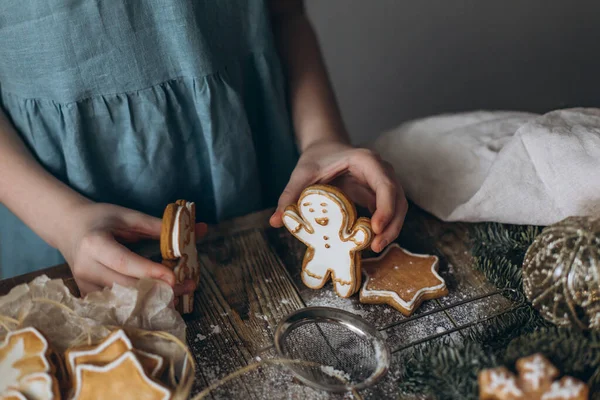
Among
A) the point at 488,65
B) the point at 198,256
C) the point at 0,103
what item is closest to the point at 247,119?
the point at 198,256

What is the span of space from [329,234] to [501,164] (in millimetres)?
291

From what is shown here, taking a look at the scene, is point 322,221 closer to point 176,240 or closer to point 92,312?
point 176,240

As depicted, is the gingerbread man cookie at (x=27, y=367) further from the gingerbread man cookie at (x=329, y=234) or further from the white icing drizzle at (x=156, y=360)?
the gingerbread man cookie at (x=329, y=234)

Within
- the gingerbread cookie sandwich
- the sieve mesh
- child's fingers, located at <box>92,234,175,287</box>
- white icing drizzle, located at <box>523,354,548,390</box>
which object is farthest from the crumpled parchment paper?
white icing drizzle, located at <box>523,354,548,390</box>

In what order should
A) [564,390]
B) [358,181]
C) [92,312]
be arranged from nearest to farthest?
[564,390], [92,312], [358,181]

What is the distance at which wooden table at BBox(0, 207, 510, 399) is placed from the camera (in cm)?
68

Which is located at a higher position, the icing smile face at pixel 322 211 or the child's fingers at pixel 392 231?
the icing smile face at pixel 322 211

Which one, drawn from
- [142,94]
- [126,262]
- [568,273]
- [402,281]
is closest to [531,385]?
[568,273]

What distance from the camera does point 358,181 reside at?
899mm

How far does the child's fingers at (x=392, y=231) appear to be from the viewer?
0.79 metres

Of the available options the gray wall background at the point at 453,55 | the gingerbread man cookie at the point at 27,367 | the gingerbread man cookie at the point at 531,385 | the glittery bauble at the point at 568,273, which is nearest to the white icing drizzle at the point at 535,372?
the gingerbread man cookie at the point at 531,385

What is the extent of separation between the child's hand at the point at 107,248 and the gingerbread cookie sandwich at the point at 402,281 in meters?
0.25

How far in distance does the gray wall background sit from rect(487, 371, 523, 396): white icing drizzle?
1.57 meters

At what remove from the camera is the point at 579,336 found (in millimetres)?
642
